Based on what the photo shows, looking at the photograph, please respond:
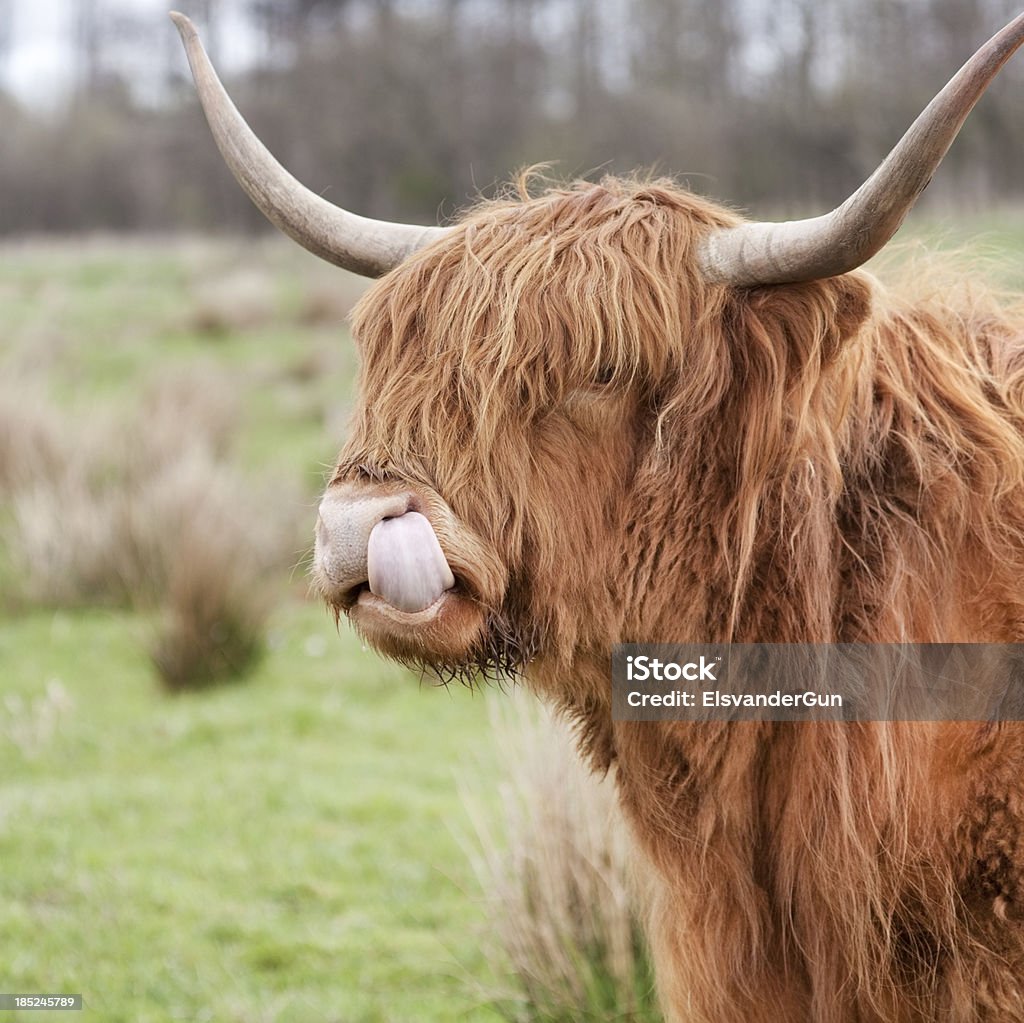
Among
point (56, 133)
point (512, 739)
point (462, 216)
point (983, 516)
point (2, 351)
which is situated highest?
point (56, 133)

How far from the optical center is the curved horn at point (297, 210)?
2.63m

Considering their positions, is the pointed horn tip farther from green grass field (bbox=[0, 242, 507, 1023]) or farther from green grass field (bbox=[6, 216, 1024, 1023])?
green grass field (bbox=[0, 242, 507, 1023])

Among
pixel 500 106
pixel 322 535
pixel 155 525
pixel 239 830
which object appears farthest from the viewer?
pixel 500 106

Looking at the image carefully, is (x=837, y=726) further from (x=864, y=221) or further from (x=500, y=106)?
(x=500, y=106)

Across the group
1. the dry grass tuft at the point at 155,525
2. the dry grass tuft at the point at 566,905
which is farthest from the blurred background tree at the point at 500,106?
the dry grass tuft at the point at 566,905

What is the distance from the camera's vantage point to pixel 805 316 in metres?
2.16

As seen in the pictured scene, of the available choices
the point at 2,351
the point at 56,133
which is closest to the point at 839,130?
the point at 2,351

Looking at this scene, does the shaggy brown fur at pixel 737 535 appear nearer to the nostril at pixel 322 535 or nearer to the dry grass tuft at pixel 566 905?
the nostril at pixel 322 535

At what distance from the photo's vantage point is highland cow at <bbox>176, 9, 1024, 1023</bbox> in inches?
83.9

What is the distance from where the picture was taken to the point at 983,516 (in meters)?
2.26

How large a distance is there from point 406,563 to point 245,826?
3888mm

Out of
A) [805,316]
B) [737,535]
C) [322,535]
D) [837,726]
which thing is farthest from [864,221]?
[322,535]

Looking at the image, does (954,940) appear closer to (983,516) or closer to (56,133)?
(983,516)

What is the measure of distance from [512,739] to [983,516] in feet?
6.57
